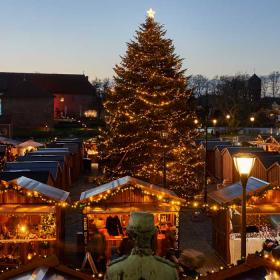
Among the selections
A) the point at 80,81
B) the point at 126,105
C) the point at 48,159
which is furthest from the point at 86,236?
the point at 80,81

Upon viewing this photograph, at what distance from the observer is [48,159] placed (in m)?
26.8

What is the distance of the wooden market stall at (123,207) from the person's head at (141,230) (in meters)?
12.2

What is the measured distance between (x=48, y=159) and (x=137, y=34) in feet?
28.4

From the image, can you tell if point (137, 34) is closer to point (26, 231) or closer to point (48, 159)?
point (48, 159)

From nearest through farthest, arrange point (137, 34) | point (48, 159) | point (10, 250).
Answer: point (10, 250) → point (48, 159) → point (137, 34)

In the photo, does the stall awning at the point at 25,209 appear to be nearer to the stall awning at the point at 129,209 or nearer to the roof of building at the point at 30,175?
the stall awning at the point at 129,209

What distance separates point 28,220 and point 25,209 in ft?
1.81

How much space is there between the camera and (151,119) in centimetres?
2756

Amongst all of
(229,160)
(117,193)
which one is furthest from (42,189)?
(229,160)

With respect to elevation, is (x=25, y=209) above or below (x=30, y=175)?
below

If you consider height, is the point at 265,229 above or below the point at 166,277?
below

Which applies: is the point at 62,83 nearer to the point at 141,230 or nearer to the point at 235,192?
the point at 235,192

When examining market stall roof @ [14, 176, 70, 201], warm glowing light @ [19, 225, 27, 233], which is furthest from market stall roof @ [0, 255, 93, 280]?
warm glowing light @ [19, 225, 27, 233]

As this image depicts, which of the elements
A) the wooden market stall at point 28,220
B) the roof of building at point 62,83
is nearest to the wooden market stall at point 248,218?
the wooden market stall at point 28,220
